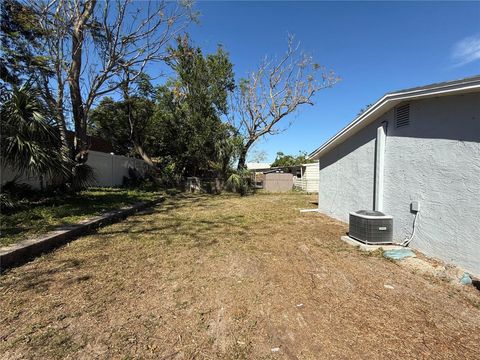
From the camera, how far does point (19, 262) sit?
149 inches

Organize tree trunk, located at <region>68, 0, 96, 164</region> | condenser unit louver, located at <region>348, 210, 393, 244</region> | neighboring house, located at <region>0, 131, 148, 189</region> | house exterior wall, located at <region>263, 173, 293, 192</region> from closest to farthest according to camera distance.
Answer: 1. condenser unit louver, located at <region>348, 210, 393, 244</region>
2. tree trunk, located at <region>68, 0, 96, 164</region>
3. neighboring house, located at <region>0, 131, 148, 189</region>
4. house exterior wall, located at <region>263, 173, 293, 192</region>

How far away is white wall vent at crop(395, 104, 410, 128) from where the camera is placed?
5098mm

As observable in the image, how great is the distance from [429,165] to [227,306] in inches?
157

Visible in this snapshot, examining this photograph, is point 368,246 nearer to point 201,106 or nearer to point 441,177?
point 441,177

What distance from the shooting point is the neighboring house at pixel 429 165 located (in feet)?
12.3

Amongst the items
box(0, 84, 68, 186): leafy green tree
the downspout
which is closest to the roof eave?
the downspout

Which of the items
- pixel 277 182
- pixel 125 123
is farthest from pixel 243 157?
pixel 125 123

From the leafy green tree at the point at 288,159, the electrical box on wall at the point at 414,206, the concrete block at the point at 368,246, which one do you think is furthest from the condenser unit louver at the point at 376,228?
the leafy green tree at the point at 288,159

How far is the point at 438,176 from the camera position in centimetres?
430

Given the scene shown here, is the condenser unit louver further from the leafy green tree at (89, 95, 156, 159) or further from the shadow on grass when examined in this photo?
the leafy green tree at (89, 95, 156, 159)

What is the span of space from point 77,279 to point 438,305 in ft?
13.7

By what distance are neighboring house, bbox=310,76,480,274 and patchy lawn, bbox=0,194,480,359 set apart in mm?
882

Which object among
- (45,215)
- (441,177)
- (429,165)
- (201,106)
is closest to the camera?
(441,177)

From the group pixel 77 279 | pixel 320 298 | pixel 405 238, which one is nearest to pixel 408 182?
pixel 405 238
